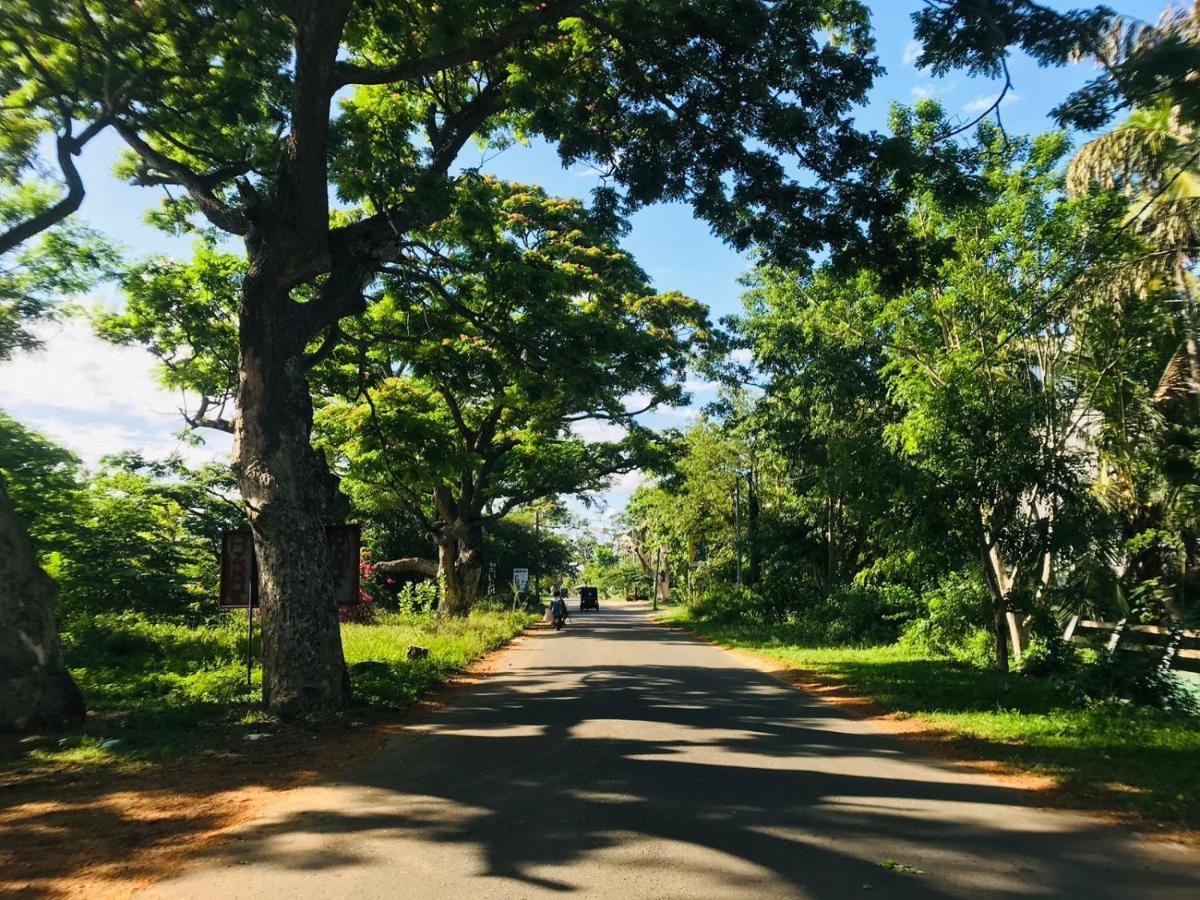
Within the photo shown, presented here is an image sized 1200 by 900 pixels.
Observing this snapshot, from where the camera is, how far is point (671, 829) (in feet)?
18.1

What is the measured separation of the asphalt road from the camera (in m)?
4.57

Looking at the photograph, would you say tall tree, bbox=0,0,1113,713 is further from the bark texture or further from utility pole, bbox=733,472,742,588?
utility pole, bbox=733,472,742,588

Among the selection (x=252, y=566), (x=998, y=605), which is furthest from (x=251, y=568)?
(x=998, y=605)

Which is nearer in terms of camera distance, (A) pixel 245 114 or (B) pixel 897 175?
(B) pixel 897 175

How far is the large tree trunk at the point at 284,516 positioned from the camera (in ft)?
31.9

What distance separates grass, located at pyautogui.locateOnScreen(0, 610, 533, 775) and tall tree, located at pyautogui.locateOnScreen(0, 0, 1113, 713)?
1.15m

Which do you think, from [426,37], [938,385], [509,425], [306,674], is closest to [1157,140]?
[938,385]

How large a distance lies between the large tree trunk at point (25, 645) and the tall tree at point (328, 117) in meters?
2.17

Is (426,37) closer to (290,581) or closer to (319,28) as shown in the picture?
(319,28)

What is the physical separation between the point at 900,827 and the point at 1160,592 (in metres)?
9.07

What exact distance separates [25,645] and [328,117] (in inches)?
276

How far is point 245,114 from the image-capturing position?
1105 cm

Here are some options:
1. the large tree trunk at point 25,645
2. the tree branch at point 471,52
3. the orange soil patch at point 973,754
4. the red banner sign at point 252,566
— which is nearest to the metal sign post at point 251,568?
the red banner sign at point 252,566

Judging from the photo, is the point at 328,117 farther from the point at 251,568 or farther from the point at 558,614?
the point at 558,614
